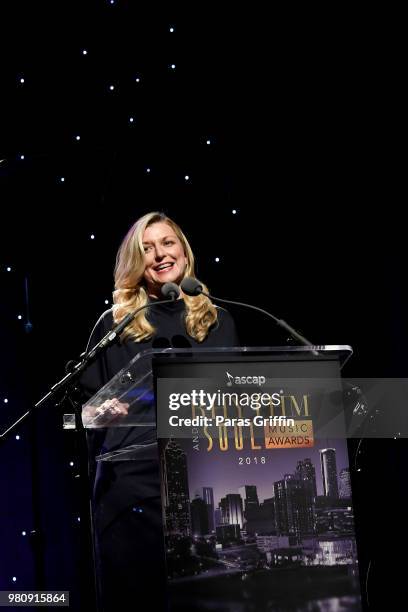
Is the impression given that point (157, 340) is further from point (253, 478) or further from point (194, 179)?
point (194, 179)

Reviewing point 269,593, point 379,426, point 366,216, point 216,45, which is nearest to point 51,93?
point 216,45

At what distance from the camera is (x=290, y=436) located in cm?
174

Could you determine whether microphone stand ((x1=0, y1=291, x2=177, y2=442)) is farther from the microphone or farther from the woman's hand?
the microphone

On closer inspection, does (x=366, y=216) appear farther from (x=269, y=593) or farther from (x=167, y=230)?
(x=269, y=593)

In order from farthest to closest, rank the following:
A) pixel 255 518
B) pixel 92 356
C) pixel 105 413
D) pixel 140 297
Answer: pixel 140 297 < pixel 92 356 < pixel 105 413 < pixel 255 518

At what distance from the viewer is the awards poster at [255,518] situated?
1.65m

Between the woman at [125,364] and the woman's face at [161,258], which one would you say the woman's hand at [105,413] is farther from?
the woman's face at [161,258]

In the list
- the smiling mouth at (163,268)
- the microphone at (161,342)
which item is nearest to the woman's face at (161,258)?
the smiling mouth at (163,268)

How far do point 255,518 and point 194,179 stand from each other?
2524 millimetres

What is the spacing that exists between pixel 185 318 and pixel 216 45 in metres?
1.81

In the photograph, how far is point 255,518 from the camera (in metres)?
1.67

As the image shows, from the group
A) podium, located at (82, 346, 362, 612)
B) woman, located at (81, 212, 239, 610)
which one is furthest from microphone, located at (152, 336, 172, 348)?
podium, located at (82, 346, 362, 612)

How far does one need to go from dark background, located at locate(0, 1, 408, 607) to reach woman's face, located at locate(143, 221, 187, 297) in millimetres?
883

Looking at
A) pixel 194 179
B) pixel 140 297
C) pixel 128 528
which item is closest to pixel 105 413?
pixel 128 528
